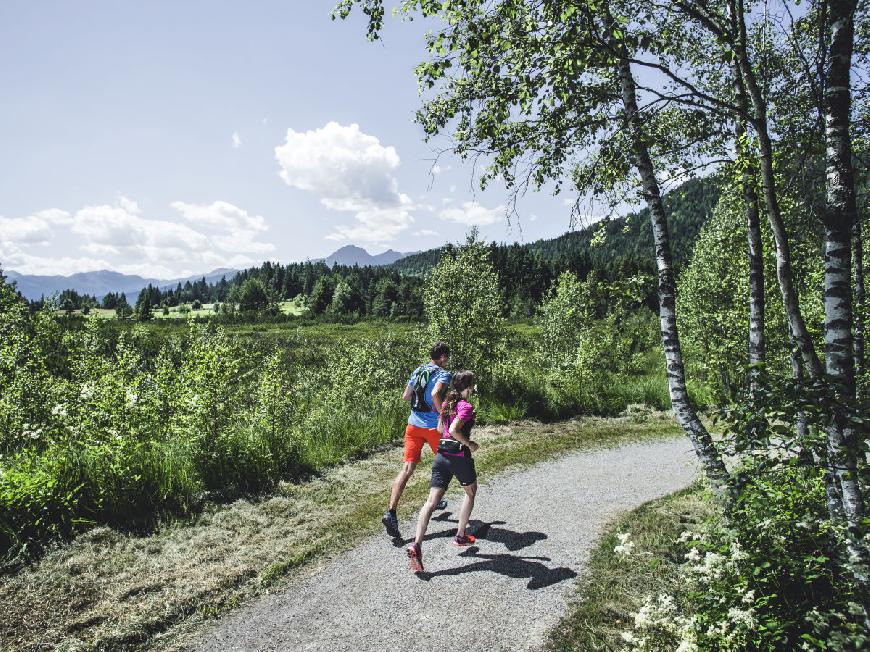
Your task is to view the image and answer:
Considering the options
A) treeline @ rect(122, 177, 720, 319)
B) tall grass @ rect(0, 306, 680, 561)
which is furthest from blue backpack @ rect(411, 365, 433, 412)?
treeline @ rect(122, 177, 720, 319)

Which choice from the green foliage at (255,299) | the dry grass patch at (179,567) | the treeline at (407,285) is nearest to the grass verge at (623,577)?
the dry grass patch at (179,567)

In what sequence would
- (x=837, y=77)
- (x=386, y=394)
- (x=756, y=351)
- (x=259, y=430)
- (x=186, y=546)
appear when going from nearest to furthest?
(x=837, y=77)
(x=186, y=546)
(x=756, y=351)
(x=259, y=430)
(x=386, y=394)

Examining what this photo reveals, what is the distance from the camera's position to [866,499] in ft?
11.9

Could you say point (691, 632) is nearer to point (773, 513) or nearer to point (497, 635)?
point (773, 513)

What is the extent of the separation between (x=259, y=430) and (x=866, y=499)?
9.56 meters

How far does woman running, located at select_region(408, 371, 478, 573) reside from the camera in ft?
19.3

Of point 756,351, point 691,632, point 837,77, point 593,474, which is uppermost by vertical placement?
point 837,77

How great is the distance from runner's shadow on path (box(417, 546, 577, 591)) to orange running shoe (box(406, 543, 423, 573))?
0.26 feet

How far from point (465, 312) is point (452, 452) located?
11.3 meters

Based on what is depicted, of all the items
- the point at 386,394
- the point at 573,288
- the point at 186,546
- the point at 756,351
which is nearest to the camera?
the point at 186,546

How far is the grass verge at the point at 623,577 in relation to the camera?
4.68 meters

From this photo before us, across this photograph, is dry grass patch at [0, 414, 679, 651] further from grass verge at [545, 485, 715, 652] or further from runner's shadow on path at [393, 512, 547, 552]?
grass verge at [545, 485, 715, 652]

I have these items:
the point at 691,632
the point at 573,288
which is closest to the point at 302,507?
the point at 691,632

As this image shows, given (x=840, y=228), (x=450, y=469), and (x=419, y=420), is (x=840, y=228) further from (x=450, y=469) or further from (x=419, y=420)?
(x=419, y=420)
